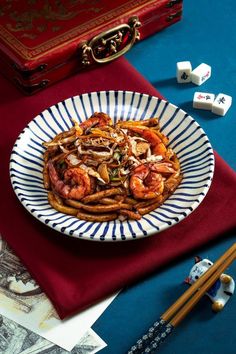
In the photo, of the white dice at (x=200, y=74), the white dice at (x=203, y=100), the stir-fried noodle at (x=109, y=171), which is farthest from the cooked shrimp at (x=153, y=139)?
the white dice at (x=200, y=74)

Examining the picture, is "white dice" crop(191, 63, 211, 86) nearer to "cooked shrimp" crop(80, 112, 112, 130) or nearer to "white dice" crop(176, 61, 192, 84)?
"white dice" crop(176, 61, 192, 84)

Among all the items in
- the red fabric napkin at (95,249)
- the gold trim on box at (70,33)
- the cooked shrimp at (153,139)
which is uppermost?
the gold trim on box at (70,33)

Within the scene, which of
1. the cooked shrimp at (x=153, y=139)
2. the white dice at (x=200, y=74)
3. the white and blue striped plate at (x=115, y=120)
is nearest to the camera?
the white and blue striped plate at (x=115, y=120)

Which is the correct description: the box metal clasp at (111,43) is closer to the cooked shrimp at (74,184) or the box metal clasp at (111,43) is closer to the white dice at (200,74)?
the white dice at (200,74)

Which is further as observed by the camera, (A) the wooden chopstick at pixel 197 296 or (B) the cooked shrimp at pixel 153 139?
(B) the cooked shrimp at pixel 153 139

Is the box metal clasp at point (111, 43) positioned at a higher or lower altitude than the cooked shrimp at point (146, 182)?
higher

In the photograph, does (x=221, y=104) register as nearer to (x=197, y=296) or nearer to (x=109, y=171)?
(x=109, y=171)

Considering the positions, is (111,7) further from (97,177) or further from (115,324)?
(115,324)
